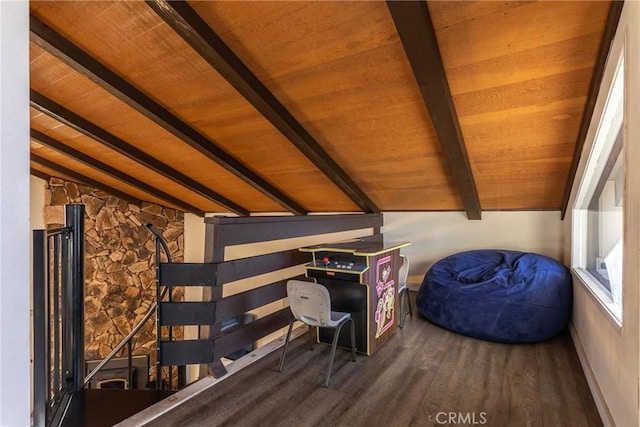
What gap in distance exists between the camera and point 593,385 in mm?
2141

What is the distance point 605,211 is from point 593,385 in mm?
1234

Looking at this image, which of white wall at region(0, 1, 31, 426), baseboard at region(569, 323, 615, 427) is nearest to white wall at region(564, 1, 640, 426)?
baseboard at region(569, 323, 615, 427)

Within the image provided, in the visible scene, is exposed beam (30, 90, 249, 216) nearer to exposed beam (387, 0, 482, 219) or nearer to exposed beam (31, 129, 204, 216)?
exposed beam (31, 129, 204, 216)

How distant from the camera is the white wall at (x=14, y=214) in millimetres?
801

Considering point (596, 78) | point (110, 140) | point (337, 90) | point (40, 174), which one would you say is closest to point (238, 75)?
point (337, 90)

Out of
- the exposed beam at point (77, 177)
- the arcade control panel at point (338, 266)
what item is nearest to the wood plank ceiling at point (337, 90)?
the exposed beam at point (77, 177)

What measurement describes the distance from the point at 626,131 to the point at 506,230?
294cm

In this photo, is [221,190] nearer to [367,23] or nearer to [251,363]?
[251,363]

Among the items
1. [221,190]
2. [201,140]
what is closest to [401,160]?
[201,140]

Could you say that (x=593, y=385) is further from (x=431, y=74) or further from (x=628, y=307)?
(x=431, y=74)

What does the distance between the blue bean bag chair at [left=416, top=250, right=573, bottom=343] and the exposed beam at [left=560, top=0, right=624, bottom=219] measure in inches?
40.6

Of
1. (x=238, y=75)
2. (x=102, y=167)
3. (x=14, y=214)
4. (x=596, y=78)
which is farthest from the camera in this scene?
(x=102, y=167)

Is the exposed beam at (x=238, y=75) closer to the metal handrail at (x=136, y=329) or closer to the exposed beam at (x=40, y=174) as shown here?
the metal handrail at (x=136, y=329)

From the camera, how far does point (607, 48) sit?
74.4 inches
